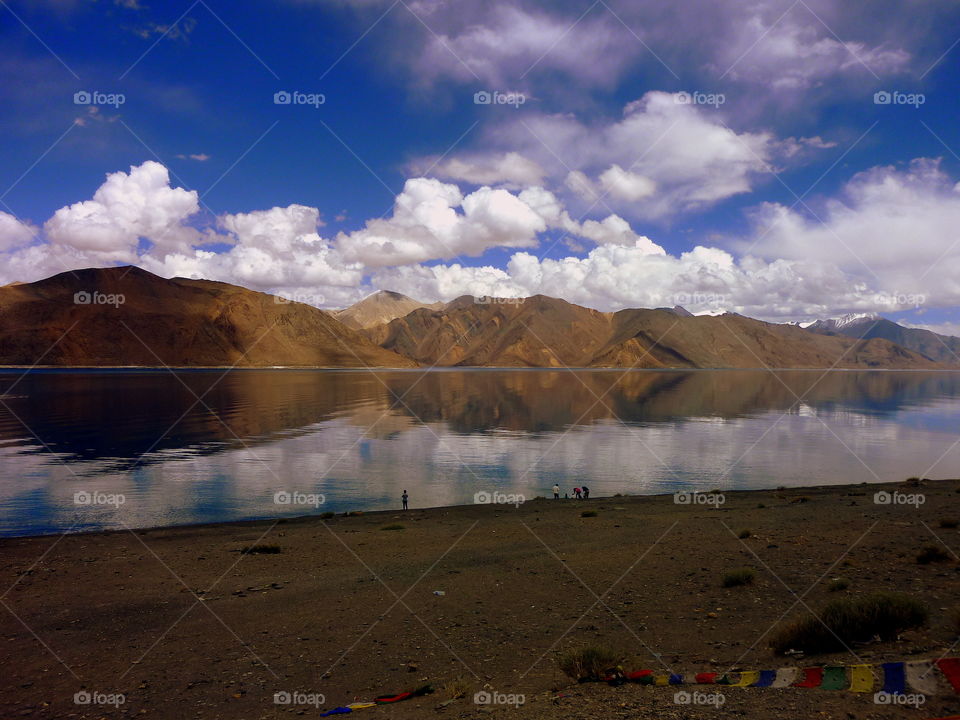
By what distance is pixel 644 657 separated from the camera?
7766mm

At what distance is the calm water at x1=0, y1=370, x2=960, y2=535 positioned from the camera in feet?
85.8

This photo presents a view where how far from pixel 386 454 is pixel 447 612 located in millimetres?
28906

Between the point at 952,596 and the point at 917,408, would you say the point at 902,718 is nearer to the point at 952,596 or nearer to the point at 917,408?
the point at 952,596

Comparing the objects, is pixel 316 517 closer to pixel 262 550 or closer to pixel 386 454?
pixel 262 550

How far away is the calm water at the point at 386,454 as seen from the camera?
26.2 metres

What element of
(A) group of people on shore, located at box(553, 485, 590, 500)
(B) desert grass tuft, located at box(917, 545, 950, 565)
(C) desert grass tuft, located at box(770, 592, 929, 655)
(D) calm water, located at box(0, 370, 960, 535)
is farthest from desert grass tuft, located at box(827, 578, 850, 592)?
(D) calm water, located at box(0, 370, 960, 535)

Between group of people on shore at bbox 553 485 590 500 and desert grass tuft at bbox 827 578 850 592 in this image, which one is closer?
desert grass tuft at bbox 827 578 850 592

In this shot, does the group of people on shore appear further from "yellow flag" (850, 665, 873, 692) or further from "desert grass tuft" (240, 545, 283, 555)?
"yellow flag" (850, 665, 873, 692)

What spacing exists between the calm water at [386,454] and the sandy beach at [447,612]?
8.36 meters

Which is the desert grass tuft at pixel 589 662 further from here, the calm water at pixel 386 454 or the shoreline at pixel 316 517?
the calm water at pixel 386 454

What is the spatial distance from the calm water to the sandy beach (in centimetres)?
836

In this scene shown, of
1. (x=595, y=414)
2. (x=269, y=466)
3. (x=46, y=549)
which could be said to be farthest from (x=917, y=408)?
(x=46, y=549)

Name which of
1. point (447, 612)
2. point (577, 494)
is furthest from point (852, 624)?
point (577, 494)

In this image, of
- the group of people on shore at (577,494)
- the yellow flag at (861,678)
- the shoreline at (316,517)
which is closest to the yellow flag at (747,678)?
the yellow flag at (861,678)
